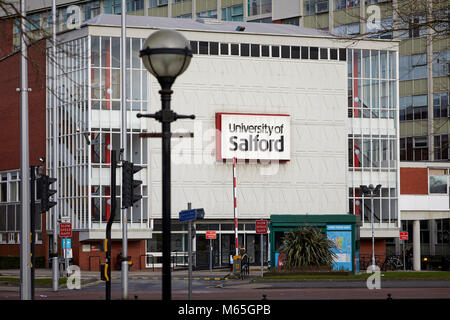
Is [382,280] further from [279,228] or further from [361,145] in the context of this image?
[361,145]

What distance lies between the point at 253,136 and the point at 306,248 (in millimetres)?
17587

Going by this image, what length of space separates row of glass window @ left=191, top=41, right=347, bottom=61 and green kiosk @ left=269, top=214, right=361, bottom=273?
18381mm

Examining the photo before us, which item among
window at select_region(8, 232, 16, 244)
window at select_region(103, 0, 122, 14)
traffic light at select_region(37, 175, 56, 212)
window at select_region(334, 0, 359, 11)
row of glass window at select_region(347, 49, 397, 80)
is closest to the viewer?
traffic light at select_region(37, 175, 56, 212)

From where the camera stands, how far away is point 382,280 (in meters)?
40.1

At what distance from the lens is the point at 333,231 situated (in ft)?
145

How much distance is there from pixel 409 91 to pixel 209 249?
3455 centimetres

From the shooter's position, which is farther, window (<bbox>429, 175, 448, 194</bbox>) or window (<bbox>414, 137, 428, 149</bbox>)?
window (<bbox>414, 137, 428, 149</bbox>)

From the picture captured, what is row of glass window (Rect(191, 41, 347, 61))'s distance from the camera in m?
59.1

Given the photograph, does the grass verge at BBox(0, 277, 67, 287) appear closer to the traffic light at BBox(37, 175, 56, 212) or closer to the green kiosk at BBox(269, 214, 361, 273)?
the traffic light at BBox(37, 175, 56, 212)

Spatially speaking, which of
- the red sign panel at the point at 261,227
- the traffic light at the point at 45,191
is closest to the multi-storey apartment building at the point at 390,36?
the red sign panel at the point at 261,227

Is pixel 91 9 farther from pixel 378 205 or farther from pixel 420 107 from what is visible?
pixel 378 205

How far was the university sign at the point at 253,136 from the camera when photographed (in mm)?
58094

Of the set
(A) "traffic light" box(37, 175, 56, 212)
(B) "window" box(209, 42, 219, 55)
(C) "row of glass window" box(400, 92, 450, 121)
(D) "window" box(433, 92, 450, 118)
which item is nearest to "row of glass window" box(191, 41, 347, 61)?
(B) "window" box(209, 42, 219, 55)
